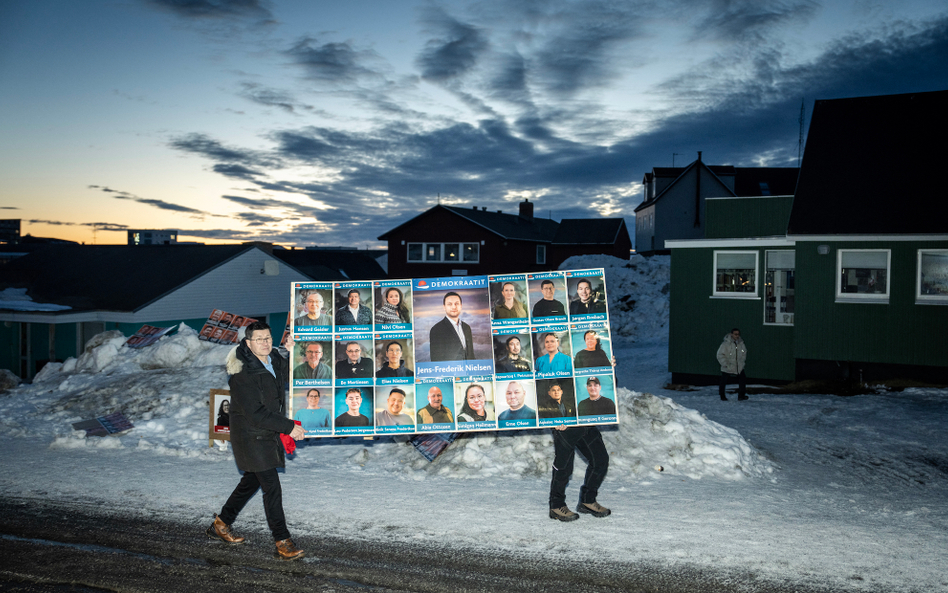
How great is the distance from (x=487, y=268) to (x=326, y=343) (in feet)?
121

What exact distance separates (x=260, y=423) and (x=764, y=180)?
52.6m

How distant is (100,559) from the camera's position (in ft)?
18.7

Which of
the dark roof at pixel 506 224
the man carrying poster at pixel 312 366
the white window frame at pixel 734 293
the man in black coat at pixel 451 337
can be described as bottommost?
the man carrying poster at pixel 312 366

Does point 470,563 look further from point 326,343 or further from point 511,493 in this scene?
point 326,343

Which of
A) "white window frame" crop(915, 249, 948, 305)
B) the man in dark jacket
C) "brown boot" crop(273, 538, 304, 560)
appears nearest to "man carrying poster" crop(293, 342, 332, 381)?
the man in dark jacket

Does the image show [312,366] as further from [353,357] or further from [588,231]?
[588,231]

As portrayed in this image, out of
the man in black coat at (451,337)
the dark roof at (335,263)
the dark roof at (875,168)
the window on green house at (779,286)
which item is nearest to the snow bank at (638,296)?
the window on green house at (779,286)

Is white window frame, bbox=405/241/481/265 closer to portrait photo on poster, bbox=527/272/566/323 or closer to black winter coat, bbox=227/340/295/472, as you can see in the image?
portrait photo on poster, bbox=527/272/566/323

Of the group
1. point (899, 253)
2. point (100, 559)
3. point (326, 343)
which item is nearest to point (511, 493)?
point (326, 343)

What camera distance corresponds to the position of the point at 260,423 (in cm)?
552

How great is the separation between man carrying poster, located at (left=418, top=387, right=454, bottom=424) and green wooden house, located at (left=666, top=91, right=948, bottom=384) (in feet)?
44.7

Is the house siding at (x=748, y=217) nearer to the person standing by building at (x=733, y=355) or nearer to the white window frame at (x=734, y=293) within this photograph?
the white window frame at (x=734, y=293)

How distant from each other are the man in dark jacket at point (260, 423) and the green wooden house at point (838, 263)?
15448 millimetres

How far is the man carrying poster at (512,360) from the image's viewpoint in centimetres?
700
